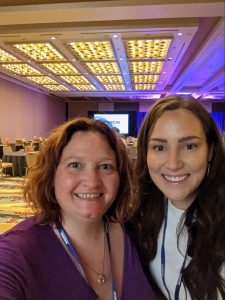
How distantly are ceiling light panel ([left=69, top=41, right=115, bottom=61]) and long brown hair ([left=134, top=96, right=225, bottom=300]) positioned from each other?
23.6 ft

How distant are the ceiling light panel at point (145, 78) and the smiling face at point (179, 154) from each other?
1213cm

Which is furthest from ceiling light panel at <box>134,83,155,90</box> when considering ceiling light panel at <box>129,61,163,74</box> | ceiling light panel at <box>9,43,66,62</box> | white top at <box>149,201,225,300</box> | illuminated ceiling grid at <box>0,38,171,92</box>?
white top at <box>149,201,225,300</box>

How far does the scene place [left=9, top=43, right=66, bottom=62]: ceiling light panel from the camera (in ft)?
27.9

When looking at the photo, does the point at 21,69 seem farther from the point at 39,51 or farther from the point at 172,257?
the point at 172,257

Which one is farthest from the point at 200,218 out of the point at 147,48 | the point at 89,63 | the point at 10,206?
the point at 89,63

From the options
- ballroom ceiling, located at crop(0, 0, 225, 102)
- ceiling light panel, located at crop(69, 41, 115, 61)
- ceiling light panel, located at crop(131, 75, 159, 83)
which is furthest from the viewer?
ceiling light panel, located at crop(131, 75, 159, 83)

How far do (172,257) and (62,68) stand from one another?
10813 millimetres

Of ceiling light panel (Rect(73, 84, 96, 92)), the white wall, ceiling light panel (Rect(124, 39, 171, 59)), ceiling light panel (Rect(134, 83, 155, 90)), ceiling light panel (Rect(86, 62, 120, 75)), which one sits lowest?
the white wall

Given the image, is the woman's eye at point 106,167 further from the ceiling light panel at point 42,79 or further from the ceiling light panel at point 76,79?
the ceiling light panel at point 42,79

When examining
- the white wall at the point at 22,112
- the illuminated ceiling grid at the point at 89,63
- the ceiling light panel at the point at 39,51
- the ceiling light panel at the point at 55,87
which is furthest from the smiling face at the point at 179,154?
the ceiling light panel at the point at 55,87

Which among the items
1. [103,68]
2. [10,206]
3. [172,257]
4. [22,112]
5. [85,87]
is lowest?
[10,206]

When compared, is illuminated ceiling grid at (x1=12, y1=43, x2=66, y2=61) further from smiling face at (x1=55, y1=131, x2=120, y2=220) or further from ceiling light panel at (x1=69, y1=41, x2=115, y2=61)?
smiling face at (x1=55, y1=131, x2=120, y2=220)

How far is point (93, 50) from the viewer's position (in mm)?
8938

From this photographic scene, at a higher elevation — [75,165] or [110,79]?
[110,79]
